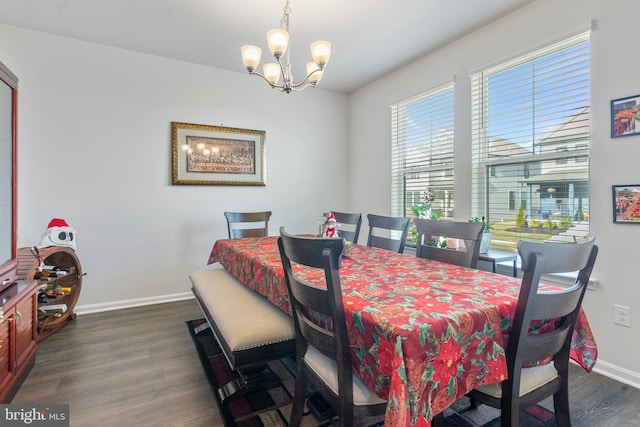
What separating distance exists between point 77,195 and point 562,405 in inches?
156

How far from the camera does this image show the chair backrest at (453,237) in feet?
5.85

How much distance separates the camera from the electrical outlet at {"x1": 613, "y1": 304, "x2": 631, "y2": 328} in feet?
6.65

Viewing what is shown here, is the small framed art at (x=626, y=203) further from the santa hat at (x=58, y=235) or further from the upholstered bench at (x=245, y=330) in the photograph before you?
the santa hat at (x=58, y=235)

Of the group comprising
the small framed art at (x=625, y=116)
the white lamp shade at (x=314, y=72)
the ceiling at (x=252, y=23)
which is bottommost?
the small framed art at (x=625, y=116)

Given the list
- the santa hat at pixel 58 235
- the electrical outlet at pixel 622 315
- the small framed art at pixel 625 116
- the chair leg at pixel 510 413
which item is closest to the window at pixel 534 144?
the small framed art at pixel 625 116

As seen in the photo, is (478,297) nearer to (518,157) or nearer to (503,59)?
(518,157)

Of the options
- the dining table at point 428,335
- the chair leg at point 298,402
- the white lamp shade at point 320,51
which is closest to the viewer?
the dining table at point 428,335

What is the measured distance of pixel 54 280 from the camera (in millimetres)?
2820

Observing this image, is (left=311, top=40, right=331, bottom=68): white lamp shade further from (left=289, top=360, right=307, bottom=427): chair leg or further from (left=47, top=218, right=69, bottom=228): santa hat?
(left=47, top=218, right=69, bottom=228): santa hat

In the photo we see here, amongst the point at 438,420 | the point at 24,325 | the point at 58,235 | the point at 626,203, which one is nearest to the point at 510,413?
the point at 438,420

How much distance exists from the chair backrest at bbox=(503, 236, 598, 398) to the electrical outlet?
1265mm

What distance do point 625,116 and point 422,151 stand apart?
179 cm

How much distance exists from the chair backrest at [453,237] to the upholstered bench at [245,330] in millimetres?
999

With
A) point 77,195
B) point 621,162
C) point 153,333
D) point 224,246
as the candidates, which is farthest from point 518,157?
point 77,195
